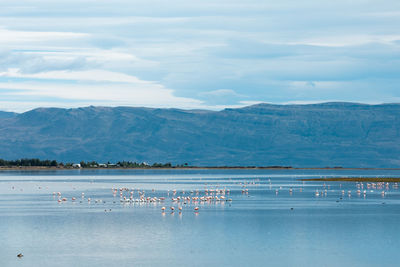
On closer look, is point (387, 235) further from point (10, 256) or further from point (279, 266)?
point (10, 256)

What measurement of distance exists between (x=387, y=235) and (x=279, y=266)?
48.3ft

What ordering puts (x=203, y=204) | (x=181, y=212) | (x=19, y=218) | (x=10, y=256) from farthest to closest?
(x=203, y=204), (x=181, y=212), (x=19, y=218), (x=10, y=256)

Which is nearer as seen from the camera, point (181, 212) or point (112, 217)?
point (112, 217)

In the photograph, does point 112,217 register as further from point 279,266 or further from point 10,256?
point 279,266

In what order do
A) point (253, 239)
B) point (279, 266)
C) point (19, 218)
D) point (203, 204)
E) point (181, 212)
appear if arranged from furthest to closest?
1. point (203, 204)
2. point (181, 212)
3. point (19, 218)
4. point (253, 239)
5. point (279, 266)

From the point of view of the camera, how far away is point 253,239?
4872cm

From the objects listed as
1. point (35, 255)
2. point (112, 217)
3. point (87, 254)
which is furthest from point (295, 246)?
point (112, 217)

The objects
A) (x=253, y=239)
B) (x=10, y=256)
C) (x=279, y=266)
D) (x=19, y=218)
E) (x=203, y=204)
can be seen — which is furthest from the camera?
(x=203, y=204)

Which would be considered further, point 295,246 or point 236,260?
point 295,246

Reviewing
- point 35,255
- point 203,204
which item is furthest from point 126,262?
point 203,204

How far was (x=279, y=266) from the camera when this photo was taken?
127ft

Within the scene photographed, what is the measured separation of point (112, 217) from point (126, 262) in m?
24.1

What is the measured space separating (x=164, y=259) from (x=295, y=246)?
29.1 feet

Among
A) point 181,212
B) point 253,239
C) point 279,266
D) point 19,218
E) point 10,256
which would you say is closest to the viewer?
point 279,266
